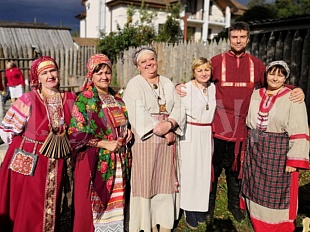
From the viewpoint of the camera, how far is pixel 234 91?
3250 millimetres

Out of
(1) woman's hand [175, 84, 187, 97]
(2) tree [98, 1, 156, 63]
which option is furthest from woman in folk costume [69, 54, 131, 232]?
(2) tree [98, 1, 156, 63]

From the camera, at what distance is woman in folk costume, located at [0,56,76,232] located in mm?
2590

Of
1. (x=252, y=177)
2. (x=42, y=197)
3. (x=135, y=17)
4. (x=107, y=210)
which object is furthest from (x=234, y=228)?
(x=135, y=17)

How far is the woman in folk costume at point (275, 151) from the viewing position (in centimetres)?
280

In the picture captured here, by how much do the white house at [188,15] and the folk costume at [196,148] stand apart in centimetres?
2257

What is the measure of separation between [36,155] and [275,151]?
7.03 ft

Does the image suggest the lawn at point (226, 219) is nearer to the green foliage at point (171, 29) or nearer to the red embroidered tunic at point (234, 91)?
the red embroidered tunic at point (234, 91)

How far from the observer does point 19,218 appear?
2.59 meters

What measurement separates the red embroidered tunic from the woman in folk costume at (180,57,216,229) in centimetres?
11

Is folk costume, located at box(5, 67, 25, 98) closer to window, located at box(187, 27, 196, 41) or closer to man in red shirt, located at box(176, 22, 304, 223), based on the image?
man in red shirt, located at box(176, 22, 304, 223)

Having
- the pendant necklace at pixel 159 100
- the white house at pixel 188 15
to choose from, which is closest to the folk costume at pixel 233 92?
the pendant necklace at pixel 159 100

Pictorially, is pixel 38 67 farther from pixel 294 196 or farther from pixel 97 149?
pixel 294 196

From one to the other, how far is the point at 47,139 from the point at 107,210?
818mm

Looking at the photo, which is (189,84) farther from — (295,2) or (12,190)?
(295,2)
